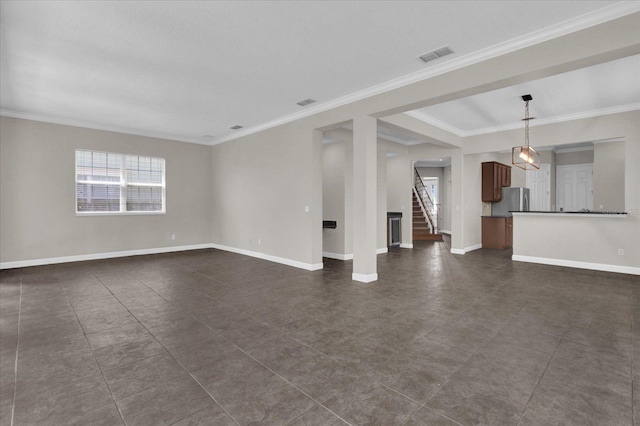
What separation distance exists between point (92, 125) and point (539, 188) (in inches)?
471

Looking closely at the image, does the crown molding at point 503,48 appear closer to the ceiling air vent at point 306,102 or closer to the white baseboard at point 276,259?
the ceiling air vent at point 306,102

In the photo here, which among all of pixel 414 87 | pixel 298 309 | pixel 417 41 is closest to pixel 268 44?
pixel 417 41

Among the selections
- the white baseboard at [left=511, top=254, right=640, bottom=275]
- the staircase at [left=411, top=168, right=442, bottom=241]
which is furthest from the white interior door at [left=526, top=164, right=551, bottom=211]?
the white baseboard at [left=511, top=254, right=640, bottom=275]

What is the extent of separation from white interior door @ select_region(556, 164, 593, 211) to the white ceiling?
18.4 ft

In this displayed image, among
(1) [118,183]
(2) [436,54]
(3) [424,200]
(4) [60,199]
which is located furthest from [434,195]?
(4) [60,199]

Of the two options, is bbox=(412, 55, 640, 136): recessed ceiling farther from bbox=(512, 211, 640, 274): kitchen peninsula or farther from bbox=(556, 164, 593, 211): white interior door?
bbox=(556, 164, 593, 211): white interior door

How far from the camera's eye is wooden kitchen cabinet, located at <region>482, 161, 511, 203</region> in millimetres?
8969

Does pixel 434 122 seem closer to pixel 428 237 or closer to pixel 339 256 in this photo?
pixel 339 256

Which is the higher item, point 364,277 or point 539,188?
point 539,188

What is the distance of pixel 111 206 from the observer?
728 cm

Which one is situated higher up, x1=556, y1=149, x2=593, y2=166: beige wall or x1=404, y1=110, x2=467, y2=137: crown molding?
x1=404, y1=110, x2=467, y2=137: crown molding

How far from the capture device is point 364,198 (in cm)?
490

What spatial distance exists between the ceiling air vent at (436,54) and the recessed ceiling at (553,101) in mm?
1784

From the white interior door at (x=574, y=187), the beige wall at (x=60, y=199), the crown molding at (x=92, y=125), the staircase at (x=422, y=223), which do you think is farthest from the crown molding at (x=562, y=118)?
the beige wall at (x=60, y=199)
